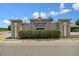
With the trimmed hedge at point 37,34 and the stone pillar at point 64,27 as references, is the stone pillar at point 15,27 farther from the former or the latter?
the stone pillar at point 64,27

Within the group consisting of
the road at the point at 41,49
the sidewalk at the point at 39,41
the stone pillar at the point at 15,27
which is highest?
the stone pillar at the point at 15,27

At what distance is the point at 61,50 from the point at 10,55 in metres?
0.91

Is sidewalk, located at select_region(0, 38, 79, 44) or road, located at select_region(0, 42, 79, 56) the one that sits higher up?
sidewalk, located at select_region(0, 38, 79, 44)

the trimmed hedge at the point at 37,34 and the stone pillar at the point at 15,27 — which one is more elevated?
the stone pillar at the point at 15,27

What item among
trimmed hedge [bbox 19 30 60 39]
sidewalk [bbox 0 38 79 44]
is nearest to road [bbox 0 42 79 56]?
sidewalk [bbox 0 38 79 44]

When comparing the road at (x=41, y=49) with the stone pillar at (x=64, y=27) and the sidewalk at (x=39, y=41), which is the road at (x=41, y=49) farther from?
the stone pillar at (x=64, y=27)

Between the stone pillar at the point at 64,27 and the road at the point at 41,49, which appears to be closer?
the road at the point at 41,49

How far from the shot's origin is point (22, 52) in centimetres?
512

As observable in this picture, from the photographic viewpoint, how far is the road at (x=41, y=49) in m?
5.05

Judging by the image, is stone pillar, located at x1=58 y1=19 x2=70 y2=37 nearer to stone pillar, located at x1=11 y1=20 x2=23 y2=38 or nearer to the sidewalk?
the sidewalk

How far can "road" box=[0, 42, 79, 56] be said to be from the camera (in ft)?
16.6

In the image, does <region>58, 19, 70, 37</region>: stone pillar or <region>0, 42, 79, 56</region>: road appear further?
<region>58, 19, 70, 37</region>: stone pillar

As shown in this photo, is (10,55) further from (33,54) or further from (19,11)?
(19,11)

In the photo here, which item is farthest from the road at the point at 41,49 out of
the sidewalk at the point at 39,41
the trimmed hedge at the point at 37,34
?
the trimmed hedge at the point at 37,34
